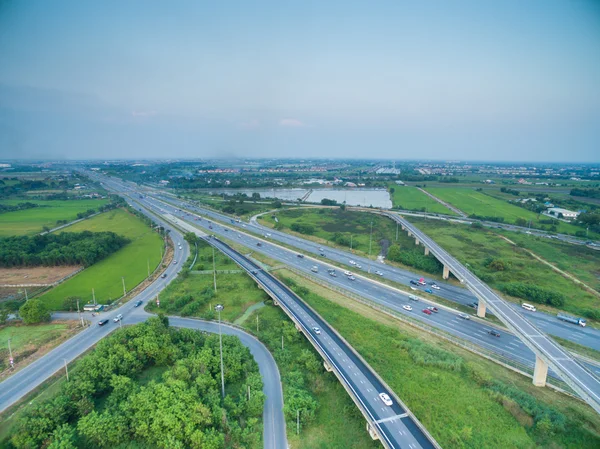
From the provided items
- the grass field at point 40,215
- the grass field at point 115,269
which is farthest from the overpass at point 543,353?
the grass field at point 40,215

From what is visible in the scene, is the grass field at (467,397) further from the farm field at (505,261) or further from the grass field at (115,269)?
the grass field at (115,269)

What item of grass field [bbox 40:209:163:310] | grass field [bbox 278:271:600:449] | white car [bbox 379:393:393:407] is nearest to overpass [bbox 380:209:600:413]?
grass field [bbox 278:271:600:449]

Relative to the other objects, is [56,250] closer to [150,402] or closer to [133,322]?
[133,322]

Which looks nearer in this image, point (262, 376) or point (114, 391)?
point (114, 391)

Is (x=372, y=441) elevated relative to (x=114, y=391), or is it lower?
lower

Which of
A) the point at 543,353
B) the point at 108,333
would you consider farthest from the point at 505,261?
the point at 108,333

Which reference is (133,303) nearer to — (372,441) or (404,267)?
(372,441)

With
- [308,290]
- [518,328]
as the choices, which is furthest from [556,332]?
[308,290]
